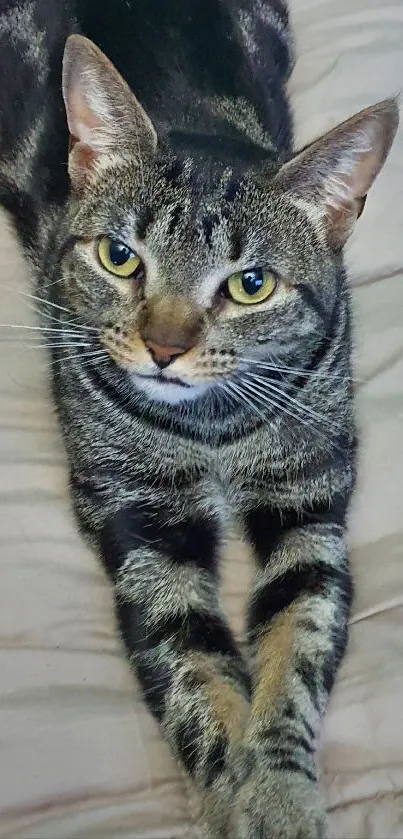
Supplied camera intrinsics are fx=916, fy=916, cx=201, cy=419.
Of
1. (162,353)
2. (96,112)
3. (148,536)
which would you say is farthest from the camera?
(148,536)

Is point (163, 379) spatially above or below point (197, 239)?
below

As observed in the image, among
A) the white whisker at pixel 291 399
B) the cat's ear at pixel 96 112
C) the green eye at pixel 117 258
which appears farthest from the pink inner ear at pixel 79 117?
the white whisker at pixel 291 399

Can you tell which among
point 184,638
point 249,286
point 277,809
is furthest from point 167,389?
point 277,809

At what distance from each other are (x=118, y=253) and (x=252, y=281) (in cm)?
19

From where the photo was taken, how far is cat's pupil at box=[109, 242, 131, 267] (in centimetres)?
125

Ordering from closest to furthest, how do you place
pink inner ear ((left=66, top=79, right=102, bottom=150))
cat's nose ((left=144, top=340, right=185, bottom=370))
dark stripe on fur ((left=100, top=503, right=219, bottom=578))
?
cat's nose ((left=144, top=340, right=185, bottom=370)) < pink inner ear ((left=66, top=79, right=102, bottom=150)) < dark stripe on fur ((left=100, top=503, right=219, bottom=578))

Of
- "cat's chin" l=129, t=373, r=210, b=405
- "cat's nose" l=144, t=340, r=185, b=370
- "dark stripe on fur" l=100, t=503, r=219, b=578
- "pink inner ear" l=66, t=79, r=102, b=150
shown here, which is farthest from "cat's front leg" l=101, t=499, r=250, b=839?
"pink inner ear" l=66, t=79, r=102, b=150

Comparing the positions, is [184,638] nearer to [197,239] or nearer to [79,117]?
[197,239]

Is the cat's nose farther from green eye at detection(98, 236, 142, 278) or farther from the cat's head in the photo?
green eye at detection(98, 236, 142, 278)

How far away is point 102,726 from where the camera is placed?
1307mm

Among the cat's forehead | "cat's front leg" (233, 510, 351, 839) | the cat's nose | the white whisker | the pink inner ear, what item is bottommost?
"cat's front leg" (233, 510, 351, 839)

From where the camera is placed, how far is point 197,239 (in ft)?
3.96

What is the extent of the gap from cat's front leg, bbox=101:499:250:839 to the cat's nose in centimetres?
31

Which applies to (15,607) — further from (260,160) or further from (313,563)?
(260,160)
